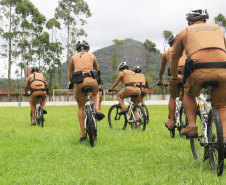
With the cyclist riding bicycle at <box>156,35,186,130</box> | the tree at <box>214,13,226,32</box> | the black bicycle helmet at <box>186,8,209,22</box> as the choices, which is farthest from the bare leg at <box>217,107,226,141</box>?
the tree at <box>214,13,226,32</box>

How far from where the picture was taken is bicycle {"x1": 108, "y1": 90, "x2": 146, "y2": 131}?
825 centimetres

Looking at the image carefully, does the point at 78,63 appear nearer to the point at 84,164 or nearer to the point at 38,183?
the point at 84,164

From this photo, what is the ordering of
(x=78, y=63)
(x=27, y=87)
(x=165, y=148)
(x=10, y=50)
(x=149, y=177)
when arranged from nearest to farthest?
(x=149, y=177), (x=165, y=148), (x=78, y=63), (x=27, y=87), (x=10, y=50)

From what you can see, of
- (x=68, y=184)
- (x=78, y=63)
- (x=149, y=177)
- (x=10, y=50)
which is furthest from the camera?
(x=10, y=50)

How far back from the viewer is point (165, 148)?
534 cm

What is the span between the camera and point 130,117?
8508 mm

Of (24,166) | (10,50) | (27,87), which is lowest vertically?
(24,166)

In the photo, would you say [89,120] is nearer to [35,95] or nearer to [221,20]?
[35,95]

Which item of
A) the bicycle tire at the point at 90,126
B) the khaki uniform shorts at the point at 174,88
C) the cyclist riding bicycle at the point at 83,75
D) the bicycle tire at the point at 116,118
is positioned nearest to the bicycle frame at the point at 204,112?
the khaki uniform shorts at the point at 174,88

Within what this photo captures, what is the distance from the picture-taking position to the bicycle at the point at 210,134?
10.7ft

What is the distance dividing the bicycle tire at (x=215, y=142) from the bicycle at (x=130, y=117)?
436 centimetres

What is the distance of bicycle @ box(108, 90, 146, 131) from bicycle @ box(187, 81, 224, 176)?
3946 millimetres

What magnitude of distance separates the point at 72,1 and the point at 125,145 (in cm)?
3962

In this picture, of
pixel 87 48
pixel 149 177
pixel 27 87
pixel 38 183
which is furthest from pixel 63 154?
pixel 27 87
